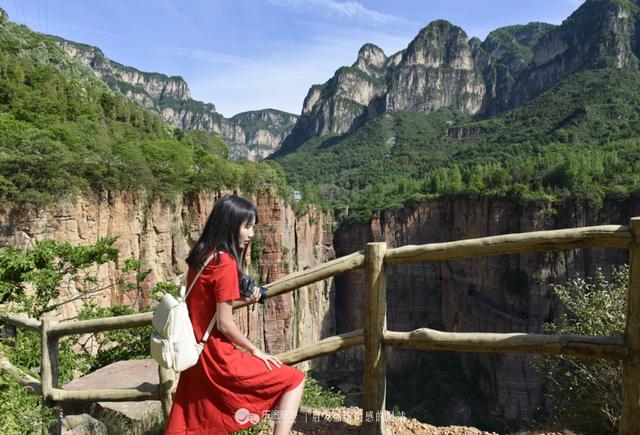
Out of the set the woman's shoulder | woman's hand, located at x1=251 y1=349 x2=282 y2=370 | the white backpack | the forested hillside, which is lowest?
woman's hand, located at x1=251 y1=349 x2=282 y2=370

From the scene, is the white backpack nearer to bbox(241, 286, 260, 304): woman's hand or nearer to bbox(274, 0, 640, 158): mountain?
bbox(241, 286, 260, 304): woman's hand

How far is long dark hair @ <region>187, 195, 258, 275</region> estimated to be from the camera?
2.19 m

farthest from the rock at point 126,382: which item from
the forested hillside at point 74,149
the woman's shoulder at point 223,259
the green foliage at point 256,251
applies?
the green foliage at point 256,251

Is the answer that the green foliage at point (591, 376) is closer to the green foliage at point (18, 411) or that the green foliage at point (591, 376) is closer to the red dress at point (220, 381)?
the red dress at point (220, 381)

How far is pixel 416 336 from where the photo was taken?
2877 millimetres

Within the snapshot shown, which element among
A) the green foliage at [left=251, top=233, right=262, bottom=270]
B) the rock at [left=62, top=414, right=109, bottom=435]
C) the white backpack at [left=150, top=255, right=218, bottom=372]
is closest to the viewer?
the white backpack at [left=150, top=255, right=218, bottom=372]

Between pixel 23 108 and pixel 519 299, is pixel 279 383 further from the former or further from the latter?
pixel 519 299

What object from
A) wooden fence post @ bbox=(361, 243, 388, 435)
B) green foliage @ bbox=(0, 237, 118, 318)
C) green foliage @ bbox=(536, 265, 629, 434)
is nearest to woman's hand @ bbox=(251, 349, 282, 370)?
wooden fence post @ bbox=(361, 243, 388, 435)

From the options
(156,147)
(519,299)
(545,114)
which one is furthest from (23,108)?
(545,114)

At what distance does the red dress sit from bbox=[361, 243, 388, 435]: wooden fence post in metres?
0.89

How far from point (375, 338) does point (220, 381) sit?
1.16 metres

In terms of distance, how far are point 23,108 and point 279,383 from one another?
67.3 ft

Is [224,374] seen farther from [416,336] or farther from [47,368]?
[47,368]

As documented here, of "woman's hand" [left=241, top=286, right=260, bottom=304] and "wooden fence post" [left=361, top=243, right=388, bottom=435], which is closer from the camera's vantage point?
→ "woman's hand" [left=241, top=286, right=260, bottom=304]
